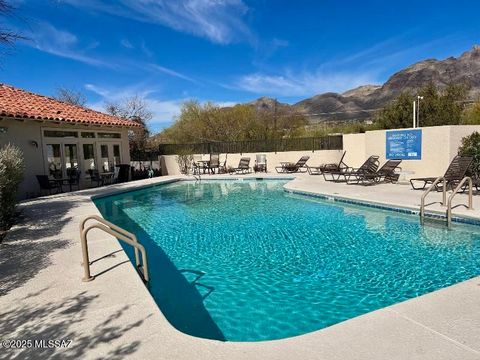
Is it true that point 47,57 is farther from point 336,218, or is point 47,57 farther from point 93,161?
point 336,218

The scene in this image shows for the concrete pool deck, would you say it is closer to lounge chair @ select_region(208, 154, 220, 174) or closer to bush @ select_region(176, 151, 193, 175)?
lounge chair @ select_region(208, 154, 220, 174)

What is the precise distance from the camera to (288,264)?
5.81 m

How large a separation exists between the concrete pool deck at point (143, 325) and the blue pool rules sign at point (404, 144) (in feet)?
35.5

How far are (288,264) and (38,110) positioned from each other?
13.4 metres

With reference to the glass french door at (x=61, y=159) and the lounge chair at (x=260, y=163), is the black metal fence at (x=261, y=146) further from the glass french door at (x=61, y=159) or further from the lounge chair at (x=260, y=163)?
the glass french door at (x=61, y=159)

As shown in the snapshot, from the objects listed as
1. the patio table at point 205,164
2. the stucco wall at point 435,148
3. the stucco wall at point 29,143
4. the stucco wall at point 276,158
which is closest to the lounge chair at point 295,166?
the stucco wall at point 276,158

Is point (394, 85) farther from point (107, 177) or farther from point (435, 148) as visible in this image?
point (107, 177)

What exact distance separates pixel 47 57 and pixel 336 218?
65.2 ft

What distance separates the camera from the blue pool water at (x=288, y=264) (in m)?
4.25

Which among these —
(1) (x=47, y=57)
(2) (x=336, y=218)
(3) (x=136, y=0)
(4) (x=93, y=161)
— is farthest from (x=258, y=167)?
(1) (x=47, y=57)

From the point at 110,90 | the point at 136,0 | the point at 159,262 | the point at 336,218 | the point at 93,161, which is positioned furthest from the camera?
the point at 110,90

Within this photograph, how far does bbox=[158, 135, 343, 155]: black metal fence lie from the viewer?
20.7 meters

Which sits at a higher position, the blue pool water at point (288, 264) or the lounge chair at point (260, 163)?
the lounge chair at point (260, 163)

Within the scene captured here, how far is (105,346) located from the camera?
111 inches
